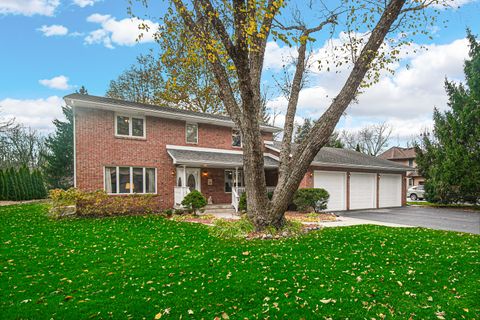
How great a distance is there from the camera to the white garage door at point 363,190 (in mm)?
17636

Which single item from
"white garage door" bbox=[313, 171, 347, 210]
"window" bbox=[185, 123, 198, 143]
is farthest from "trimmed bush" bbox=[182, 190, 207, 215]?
"white garage door" bbox=[313, 171, 347, 210]

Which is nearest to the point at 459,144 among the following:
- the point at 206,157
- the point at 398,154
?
the point at 206,157

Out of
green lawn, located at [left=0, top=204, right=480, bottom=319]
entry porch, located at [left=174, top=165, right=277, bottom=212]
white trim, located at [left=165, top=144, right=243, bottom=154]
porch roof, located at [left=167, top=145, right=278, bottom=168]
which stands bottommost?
green lawn, located at [left=0, top=204, right=480, bottom=319]

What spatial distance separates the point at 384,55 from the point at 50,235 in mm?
11143

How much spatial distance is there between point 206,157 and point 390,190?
13.5 meters

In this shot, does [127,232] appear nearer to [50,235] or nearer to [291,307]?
[50,235]

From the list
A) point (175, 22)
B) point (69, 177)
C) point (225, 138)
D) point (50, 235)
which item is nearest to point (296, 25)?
point (175, 22)

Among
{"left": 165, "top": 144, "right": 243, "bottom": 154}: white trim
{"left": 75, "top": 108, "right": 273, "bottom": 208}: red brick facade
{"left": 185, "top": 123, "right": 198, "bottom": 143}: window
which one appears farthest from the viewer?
{"left": 185, "top": 123, "right": 198, "bottom": 143}: window

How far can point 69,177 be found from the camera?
22984mm

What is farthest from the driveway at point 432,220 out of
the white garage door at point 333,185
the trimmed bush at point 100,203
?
the trimmed bush at point 100,203

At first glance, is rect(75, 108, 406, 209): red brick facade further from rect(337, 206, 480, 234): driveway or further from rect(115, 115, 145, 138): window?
rect(337, 206, 480, 234): driveway

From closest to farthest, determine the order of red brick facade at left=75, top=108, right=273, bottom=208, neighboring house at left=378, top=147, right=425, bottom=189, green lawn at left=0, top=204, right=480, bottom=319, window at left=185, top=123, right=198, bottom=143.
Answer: green lawn at left=0, top=204, right=480, bottom=319 < red brick facade at left=75, top=108, right=273, bottom=208 < window at left=185, top=123, right=198, bottom=143 < neighboring house at left=378, top=147, right=425, bottom=189

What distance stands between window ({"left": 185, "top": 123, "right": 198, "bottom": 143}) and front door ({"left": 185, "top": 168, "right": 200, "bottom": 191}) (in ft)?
5.63

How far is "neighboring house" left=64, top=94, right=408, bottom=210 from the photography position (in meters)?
13.1
